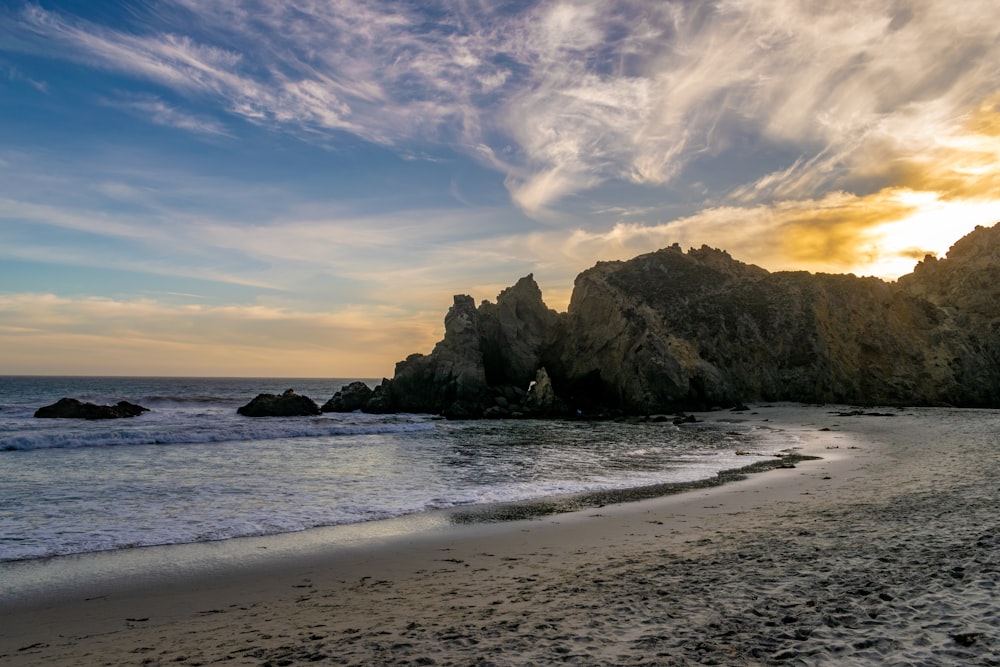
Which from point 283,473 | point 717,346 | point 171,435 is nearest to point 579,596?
point 283,473

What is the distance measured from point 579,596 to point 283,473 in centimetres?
1564

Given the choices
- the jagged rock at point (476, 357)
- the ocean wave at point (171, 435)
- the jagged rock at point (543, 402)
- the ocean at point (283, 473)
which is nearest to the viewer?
the ocean at point (283, 473)

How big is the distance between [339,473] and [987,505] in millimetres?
17526

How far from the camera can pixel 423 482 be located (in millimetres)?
17859

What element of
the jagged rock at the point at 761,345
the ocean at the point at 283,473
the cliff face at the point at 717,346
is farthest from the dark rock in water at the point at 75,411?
the jagged rock at the point at 761,345

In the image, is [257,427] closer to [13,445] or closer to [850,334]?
[13,445]

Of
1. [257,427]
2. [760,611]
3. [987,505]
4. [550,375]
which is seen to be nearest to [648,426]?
[550,375]

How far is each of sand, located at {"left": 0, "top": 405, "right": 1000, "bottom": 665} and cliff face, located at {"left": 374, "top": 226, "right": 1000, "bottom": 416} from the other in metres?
42.2

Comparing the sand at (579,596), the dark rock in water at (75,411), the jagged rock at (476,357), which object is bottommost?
the sand at (579,596)

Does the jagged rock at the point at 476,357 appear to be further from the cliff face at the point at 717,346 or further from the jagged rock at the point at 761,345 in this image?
the jagged rock at the point at 761,345

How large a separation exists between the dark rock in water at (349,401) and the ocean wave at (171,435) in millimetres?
19941

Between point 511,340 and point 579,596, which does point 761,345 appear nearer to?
point 511,340

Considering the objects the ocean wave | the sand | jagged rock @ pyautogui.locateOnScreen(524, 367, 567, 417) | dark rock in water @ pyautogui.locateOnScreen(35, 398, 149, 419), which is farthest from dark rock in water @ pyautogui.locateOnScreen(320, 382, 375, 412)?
the sand

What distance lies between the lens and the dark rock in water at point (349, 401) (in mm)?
61219
